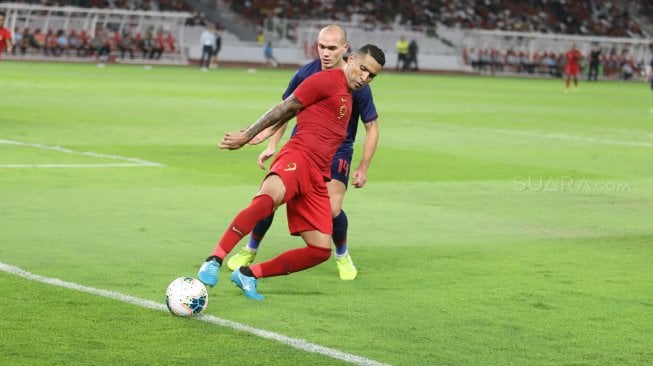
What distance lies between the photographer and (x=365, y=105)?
31.0 ft

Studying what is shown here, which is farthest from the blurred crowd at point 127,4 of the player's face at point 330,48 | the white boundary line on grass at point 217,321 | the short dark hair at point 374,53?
the short dark hair at point 374,53

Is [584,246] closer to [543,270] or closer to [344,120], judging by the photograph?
[543,270]

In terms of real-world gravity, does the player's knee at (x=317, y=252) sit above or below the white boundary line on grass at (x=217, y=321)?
above

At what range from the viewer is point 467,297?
29.1 ft

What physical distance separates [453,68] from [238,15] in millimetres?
11631

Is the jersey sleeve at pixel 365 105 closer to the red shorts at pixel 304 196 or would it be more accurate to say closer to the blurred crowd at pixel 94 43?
the red shorts at pixel 304 196

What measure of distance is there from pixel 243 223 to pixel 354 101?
1.81 m

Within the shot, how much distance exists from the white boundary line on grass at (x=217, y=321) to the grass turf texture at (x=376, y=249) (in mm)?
90

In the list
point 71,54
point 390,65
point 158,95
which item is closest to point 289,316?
point 158,95

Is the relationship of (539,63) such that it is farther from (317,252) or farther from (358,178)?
(317,252)

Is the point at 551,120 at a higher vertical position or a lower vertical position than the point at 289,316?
lower

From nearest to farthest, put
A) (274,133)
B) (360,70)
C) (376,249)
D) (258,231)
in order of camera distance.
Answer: (360,70), (274,133), (258,231), (376,249)

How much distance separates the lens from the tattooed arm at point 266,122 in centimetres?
799

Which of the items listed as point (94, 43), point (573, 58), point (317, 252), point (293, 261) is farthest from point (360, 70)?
point (94, 43)
